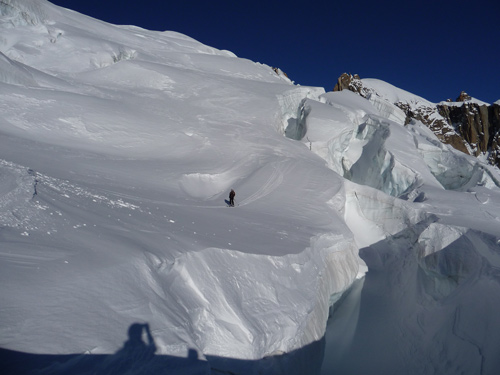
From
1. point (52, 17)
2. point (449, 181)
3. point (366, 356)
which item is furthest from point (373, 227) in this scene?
point (52, 17)

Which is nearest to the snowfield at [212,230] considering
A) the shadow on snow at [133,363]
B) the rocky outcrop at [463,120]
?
the shadow on snow at [133,363]

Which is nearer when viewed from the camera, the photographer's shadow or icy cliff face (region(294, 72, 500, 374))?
the photographer's shadow

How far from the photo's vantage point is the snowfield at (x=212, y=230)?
2.91 metres

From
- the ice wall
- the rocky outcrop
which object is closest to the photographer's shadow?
the ice wall

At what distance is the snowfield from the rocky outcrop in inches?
1985

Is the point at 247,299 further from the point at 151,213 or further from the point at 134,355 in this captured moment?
the point at 151,213

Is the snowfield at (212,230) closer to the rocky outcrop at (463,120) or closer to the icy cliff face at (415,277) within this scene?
the icy cliff face at (415,277)

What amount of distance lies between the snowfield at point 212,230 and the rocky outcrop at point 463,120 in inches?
1985

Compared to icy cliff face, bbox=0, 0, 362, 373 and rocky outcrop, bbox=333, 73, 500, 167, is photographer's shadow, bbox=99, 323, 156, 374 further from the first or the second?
rocky outcrop, bbox=333, 73, 500, 167

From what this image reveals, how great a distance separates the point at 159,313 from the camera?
3.10 meters

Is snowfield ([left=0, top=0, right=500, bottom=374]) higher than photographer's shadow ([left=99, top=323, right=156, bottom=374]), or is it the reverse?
snowfield ([left=0, top=0, right=500, bottom=374])

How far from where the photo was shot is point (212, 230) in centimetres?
529

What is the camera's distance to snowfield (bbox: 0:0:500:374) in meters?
2.91

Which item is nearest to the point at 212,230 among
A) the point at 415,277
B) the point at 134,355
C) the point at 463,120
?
the point at 134,355
